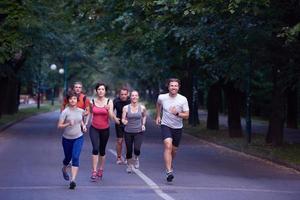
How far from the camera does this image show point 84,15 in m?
26.1

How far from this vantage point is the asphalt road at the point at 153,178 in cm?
1135

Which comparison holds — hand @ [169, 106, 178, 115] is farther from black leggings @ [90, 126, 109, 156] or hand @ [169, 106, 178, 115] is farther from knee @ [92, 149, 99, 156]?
knee @ [92, 149, 99, 156]

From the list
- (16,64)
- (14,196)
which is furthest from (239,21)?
(16,64)

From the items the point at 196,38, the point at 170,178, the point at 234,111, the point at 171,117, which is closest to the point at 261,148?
the point at 196,38

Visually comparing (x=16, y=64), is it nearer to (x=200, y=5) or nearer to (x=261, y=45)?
(x=261, y=45)

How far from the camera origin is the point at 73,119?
39.0 feet

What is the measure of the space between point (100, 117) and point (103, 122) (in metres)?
0.11

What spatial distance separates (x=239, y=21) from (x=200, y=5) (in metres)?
3.56

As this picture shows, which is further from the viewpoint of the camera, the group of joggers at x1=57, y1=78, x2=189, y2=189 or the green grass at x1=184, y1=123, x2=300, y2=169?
the green grass at x1=184, y1=123, x2=300, y2=169

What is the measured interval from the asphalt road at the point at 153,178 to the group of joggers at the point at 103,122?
0.41 m

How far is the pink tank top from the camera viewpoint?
12.9m

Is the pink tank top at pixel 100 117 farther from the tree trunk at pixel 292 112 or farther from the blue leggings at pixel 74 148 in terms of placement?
the tree trunk at pixel 292 112

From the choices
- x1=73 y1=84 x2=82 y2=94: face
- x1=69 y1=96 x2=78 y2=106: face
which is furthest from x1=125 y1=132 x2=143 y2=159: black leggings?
x1=69 y1=96 x2=78 y2=106: face

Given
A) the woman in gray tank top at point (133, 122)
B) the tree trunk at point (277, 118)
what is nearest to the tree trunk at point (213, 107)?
the tree trunk at point (277, 118)
